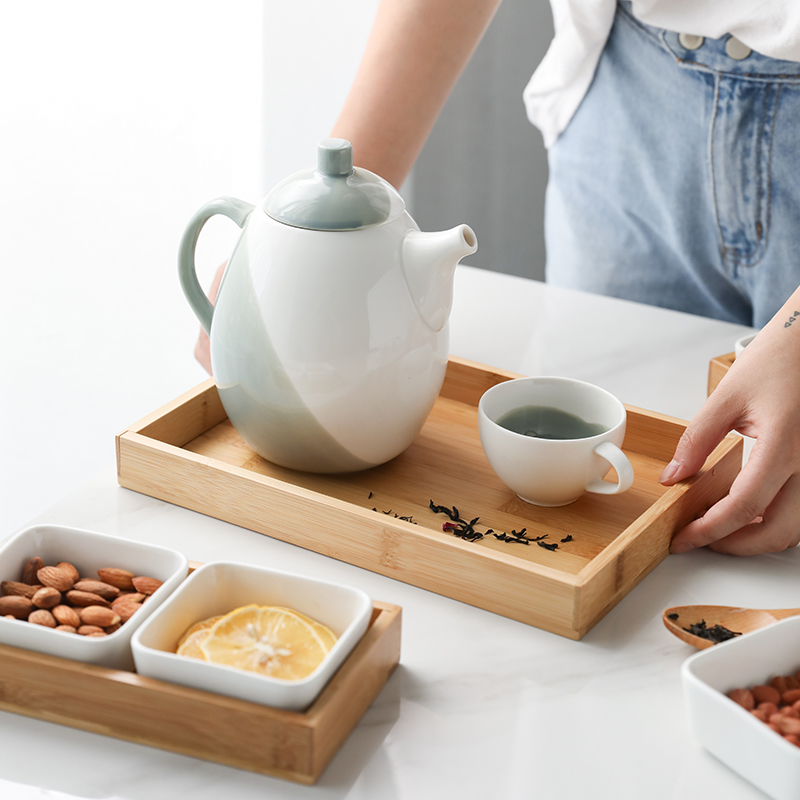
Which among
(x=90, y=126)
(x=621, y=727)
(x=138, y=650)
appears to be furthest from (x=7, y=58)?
(x=621, y=727)

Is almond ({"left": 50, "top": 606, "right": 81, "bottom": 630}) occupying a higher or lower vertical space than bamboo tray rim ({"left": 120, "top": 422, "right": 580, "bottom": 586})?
lower

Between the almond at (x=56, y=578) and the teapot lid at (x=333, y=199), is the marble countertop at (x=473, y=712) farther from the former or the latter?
the teapot lid at (x=333, y=199)

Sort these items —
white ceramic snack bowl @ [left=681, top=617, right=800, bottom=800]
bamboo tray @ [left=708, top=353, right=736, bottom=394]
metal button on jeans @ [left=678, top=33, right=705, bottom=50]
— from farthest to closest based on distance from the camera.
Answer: metal button on jeans @ [left=678, top=33, right=705, bottom=50] → bamboo tray @ [left=708, top=353, right=736, bottom=394] → white ceramic snack bowl @ [left=681, top=617, right=800, bottom=800]

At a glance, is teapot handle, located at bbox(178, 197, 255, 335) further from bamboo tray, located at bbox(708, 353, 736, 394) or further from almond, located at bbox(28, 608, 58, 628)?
bamboo tray, located at bbox(708, 353, 736, 394)

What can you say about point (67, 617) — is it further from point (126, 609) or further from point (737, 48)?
point (737, 48)

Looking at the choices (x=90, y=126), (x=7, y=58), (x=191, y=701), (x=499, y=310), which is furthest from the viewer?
(x=90, y=126)

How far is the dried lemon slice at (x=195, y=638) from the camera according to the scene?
0.58m

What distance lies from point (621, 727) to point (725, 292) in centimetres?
86

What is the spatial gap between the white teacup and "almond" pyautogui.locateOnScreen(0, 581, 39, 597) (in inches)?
14.4

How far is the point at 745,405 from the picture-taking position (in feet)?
2.58

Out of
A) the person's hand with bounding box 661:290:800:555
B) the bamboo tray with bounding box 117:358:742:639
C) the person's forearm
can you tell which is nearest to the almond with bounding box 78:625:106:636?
the bamboo tray with bounding box 117:358:742:639

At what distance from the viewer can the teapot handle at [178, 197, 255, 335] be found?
0.81 m

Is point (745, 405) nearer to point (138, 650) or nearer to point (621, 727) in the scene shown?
point (621, 727)

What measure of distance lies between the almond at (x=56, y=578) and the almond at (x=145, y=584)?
0.14 ft
